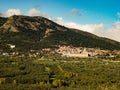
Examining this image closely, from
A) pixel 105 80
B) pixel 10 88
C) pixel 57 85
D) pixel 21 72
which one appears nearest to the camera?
pixel 10 88

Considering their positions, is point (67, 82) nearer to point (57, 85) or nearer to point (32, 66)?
point (57, 85)

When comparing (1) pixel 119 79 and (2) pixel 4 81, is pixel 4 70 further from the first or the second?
(1) pixel 119 79

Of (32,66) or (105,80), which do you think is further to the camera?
(32,66)

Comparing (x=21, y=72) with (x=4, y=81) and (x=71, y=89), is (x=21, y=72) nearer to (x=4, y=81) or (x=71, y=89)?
(x=4, y=81)

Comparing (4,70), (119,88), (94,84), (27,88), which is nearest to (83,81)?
(94,84)

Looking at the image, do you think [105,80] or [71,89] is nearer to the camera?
[71,89]

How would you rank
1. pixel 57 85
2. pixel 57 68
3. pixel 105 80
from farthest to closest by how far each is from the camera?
pixel 57 68 < pixel 105 80 < pixel 57 85

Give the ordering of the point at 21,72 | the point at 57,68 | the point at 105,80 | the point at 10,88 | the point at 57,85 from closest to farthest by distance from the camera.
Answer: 1. the point at 10,88
2. the point at 57,85
3. the point at 105,80
4. the point at 21,72
5. the point at 57,68

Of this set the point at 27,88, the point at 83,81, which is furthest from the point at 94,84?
the point at 27,88
